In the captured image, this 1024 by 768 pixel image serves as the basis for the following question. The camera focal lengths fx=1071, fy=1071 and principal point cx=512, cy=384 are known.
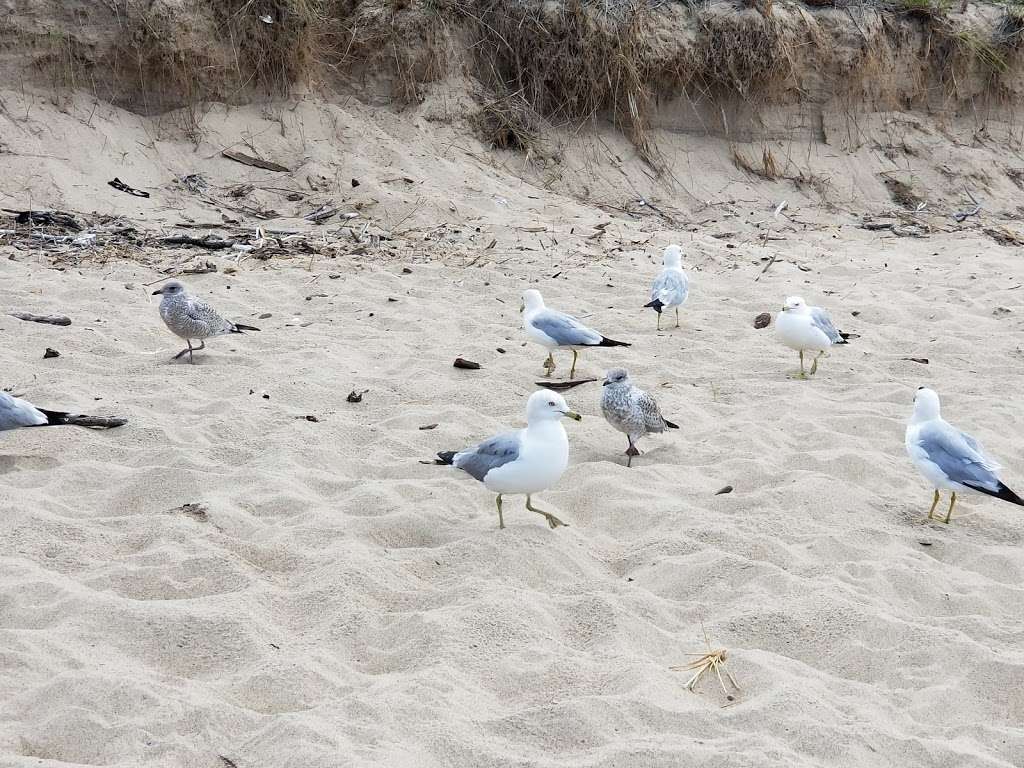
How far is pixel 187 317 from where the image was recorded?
22.2ft

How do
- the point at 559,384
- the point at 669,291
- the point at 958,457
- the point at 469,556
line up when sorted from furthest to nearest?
the point at 669,291
the point at 559,384
the point at 958,457
the point at 469,556

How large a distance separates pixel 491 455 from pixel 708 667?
141cm

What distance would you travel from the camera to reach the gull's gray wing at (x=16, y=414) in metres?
5.18

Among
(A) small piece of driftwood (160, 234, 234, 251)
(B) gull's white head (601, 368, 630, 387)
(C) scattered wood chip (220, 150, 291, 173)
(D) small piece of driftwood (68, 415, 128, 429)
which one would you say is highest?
(B) gull's white head (601, 368, 630, 387)

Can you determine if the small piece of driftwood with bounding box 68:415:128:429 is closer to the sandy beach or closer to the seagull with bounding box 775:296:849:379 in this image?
the sandy beach

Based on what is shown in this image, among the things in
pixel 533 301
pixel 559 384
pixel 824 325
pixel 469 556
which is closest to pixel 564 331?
pixel 559 384

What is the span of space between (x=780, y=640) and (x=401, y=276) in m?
5.68

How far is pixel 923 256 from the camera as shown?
10.8 metres

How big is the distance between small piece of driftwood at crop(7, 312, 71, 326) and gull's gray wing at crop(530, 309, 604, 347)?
321 cm

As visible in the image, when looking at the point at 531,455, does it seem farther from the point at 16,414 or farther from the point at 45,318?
the point at 45,318

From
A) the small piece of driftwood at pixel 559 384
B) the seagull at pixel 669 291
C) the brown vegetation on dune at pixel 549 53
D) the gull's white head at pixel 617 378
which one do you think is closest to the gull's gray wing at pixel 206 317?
A: the small piece of driftwood at pixel 559 384

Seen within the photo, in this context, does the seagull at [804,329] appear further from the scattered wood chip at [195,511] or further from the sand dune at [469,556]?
the scattered wood chip at [195,511]

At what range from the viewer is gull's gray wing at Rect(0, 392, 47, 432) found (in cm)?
518

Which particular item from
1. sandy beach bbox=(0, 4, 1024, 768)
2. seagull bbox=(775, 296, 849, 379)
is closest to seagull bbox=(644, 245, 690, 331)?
sandy beach bbox=(0, 4, 1024, 768)
